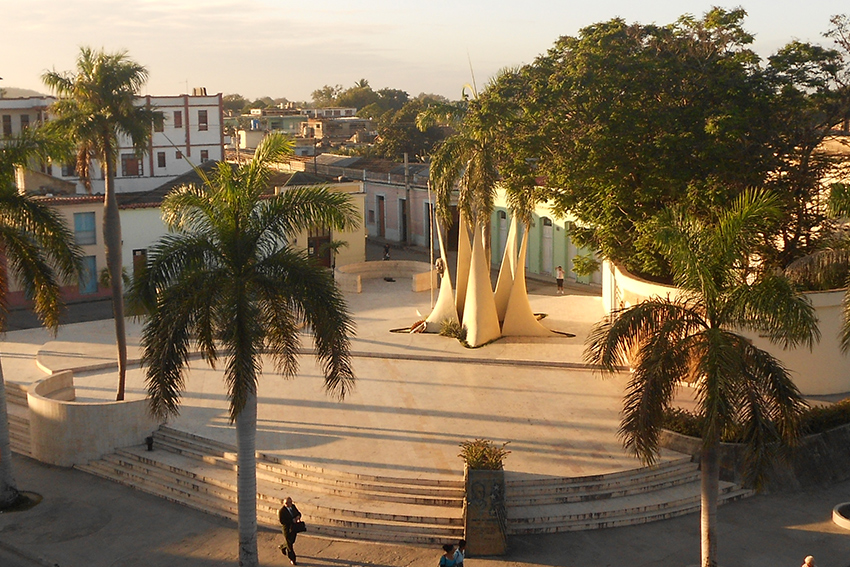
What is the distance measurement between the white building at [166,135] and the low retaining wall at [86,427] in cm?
3034

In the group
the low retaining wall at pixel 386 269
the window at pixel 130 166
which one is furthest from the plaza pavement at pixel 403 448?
the window at pixel 130 166

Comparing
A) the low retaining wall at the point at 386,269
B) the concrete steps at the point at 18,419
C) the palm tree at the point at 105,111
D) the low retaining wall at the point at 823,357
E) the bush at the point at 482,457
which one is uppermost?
the palm tree at the point at 105,111

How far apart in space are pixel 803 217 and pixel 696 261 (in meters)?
11.9

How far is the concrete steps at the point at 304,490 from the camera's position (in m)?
16.2

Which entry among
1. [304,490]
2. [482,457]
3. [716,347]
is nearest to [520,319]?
[304,490]

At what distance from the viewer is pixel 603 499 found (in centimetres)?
1722

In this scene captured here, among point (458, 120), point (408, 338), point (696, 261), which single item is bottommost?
point (408, 338)

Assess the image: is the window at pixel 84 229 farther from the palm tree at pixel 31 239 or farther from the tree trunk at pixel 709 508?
the tree trunk at pixel 709 508

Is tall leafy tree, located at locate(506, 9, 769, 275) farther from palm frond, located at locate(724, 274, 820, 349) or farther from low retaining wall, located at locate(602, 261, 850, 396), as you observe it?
palm frond, located at locate(724, 274, 820, 349)

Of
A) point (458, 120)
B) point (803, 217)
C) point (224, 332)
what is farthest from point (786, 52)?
point (224, 332)

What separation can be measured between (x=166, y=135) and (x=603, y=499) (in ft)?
132

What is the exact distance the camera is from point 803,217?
23328mm

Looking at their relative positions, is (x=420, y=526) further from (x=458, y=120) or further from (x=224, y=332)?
(x=458, y=120)

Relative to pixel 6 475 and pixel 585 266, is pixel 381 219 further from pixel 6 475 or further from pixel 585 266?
pixel 6 475
